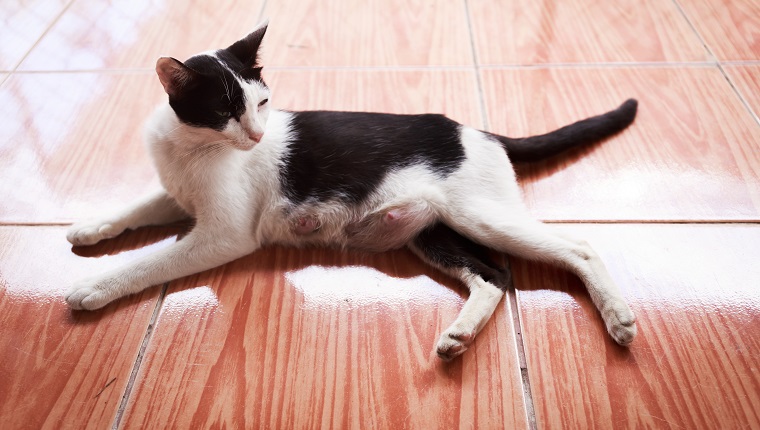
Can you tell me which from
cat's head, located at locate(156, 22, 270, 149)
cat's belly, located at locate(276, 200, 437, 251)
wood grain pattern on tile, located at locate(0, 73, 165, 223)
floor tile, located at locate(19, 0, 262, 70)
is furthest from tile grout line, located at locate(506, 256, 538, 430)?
floor tile, located at locate(19, 0, 262, 70)

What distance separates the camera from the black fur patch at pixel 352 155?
4.70ft

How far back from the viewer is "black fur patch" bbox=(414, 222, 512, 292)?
1.38m

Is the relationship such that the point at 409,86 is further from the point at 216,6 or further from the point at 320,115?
the point at 216,6

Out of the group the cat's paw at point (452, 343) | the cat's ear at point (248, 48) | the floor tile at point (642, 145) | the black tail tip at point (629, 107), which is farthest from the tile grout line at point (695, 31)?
the cat's ear at point (248, 48)

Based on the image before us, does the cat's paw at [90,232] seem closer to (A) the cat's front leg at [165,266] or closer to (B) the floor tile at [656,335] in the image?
(A) the cat's front leg at [165,266]

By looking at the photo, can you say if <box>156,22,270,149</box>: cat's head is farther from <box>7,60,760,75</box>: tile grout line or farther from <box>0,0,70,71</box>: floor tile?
<box>0,0,70,71</box>: floor tile

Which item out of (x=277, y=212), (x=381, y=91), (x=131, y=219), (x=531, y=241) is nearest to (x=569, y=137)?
(x=531, y=241)

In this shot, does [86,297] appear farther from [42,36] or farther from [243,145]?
[42,36]

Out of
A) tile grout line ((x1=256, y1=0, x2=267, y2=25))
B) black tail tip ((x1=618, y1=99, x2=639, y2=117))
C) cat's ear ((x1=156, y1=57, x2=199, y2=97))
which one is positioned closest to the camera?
cat's ear ((x1=156, y1=57, x2=199, y2=97))

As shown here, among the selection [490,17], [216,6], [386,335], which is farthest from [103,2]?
[386,335]

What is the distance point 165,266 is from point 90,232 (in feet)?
0.87

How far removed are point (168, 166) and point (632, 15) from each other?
1978 millimetres

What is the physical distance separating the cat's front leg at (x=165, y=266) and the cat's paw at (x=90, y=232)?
178 millimetres

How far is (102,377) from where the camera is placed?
3.98 feet
